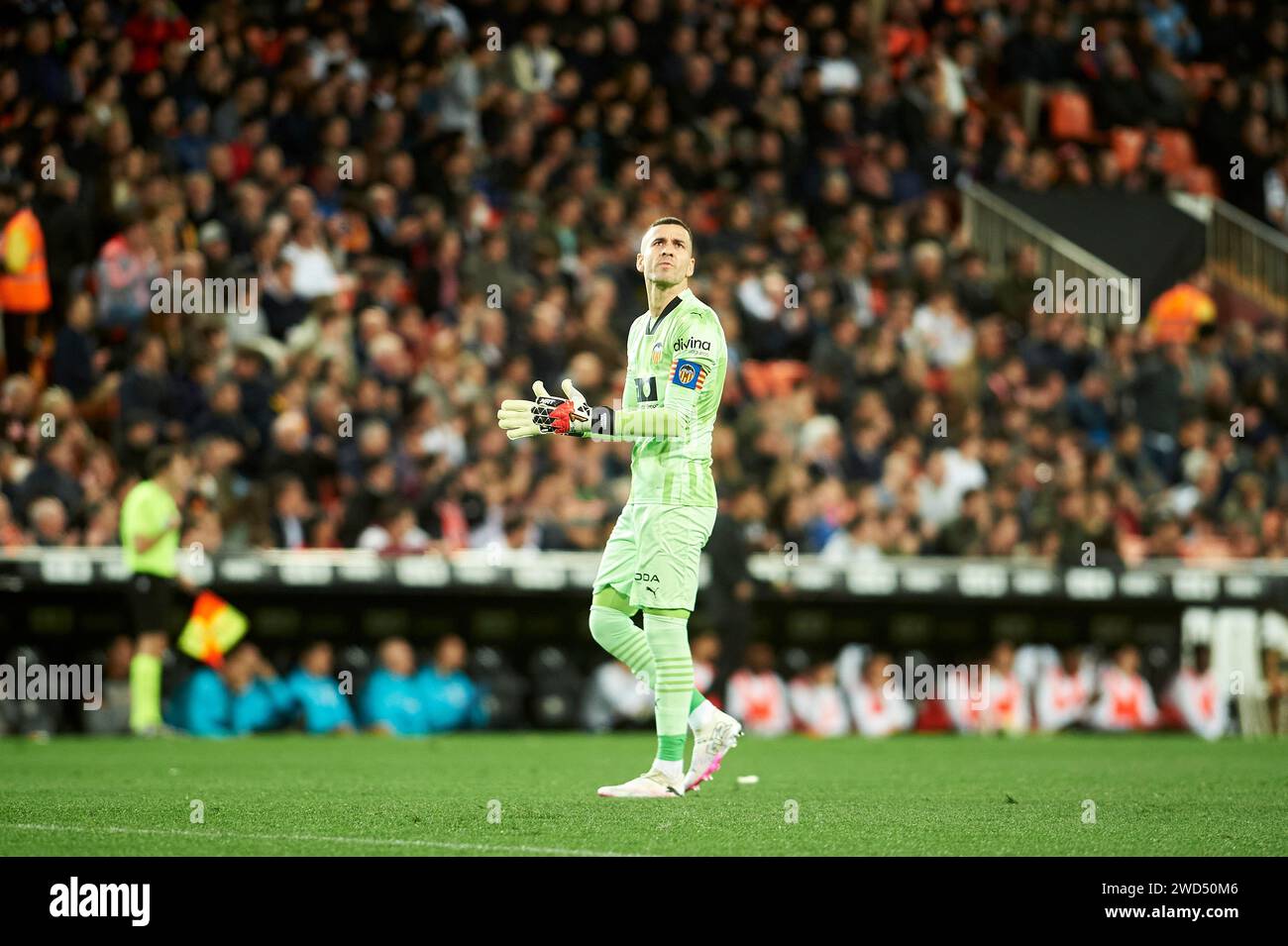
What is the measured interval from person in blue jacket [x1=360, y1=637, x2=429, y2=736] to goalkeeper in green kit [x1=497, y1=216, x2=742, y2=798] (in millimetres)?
6446

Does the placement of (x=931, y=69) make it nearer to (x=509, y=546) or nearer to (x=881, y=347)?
(x=881, y=347)

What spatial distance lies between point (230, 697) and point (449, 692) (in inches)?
63.9

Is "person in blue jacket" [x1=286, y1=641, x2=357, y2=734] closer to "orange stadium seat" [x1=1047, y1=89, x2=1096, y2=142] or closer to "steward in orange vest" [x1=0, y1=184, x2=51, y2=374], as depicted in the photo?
"steward in orange vest" [x1=0, y1=184, x2=51, y2=374]

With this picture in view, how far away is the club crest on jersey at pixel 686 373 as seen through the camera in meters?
8.33

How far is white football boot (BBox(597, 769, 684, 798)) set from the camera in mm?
8633

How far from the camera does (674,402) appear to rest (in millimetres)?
8320

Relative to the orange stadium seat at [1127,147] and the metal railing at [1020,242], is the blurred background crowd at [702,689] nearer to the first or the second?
the metal railing at [1020,242]

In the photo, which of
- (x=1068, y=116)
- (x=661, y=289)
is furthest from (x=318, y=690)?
(x=1068, y=116)

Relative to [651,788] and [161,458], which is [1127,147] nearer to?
[161,458]

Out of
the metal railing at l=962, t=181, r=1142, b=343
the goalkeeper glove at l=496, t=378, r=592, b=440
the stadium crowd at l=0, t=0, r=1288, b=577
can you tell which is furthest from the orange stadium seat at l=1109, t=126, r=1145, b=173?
the goalkeeper glove at l=496, t=378, r=592, b=440

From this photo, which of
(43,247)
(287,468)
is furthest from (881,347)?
(43,247)

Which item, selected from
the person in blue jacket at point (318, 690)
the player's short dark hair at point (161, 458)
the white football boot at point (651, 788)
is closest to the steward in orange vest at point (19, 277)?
the player's short dark hair at point (161, 458)

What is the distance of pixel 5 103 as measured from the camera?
1659 cm

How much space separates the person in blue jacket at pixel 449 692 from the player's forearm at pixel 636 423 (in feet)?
23.2
